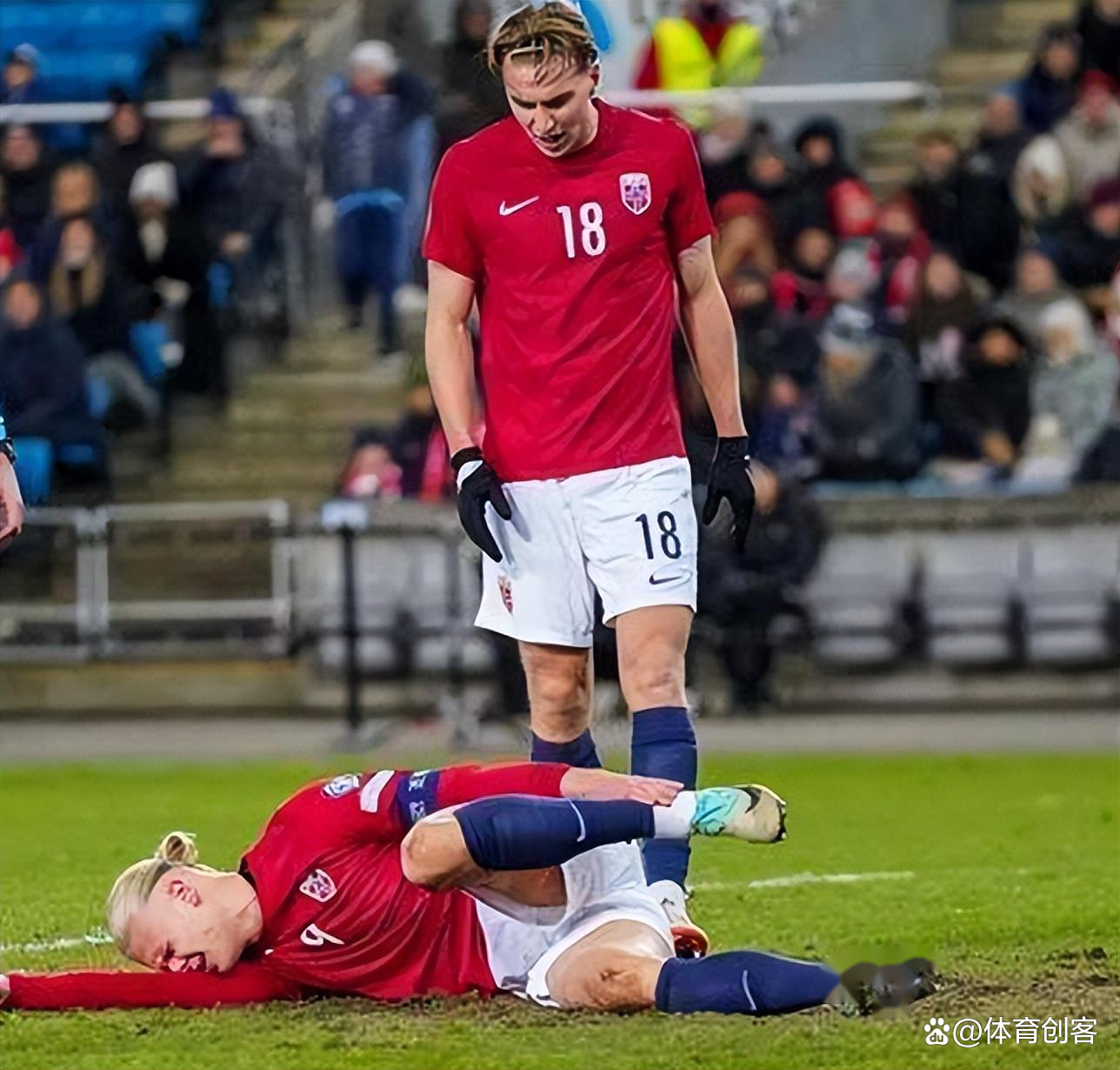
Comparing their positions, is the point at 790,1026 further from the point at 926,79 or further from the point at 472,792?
the point at 926,79

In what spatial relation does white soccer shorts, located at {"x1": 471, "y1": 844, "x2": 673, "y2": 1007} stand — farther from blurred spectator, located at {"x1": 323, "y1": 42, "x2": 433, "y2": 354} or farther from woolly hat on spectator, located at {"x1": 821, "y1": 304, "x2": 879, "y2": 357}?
blurred spectator, located at {"x1": 323, "y1": 42, "x2": 433, "y2": 354}

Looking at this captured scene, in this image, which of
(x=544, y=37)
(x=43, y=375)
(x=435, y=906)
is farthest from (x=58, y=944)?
(x=43, y=375)

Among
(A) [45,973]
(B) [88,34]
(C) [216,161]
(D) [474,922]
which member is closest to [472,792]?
(D) [474,922]

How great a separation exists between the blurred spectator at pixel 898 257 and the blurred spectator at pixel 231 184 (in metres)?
4.27

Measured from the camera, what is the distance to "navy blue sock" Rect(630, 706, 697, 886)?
8125 mm

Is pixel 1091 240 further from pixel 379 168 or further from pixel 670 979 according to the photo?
pixel 670 979

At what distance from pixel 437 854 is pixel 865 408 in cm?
1049

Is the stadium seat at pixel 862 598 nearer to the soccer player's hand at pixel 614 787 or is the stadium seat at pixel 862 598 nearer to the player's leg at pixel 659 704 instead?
the player's leg at pixel 659 704

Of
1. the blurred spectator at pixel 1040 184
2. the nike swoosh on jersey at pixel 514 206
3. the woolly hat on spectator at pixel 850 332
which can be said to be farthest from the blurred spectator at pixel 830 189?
the nike swoosh on jersey at pixel 514 206

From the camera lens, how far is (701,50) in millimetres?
20438

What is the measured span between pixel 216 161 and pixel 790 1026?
13983 millimetres

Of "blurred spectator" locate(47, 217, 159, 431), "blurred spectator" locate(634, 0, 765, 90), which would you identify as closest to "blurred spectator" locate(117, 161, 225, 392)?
"blurred spectator" locate(47, 217, 159, 431)

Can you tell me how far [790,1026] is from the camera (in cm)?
720

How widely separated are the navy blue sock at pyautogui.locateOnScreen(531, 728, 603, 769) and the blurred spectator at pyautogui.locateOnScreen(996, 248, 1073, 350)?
32.3 feet
